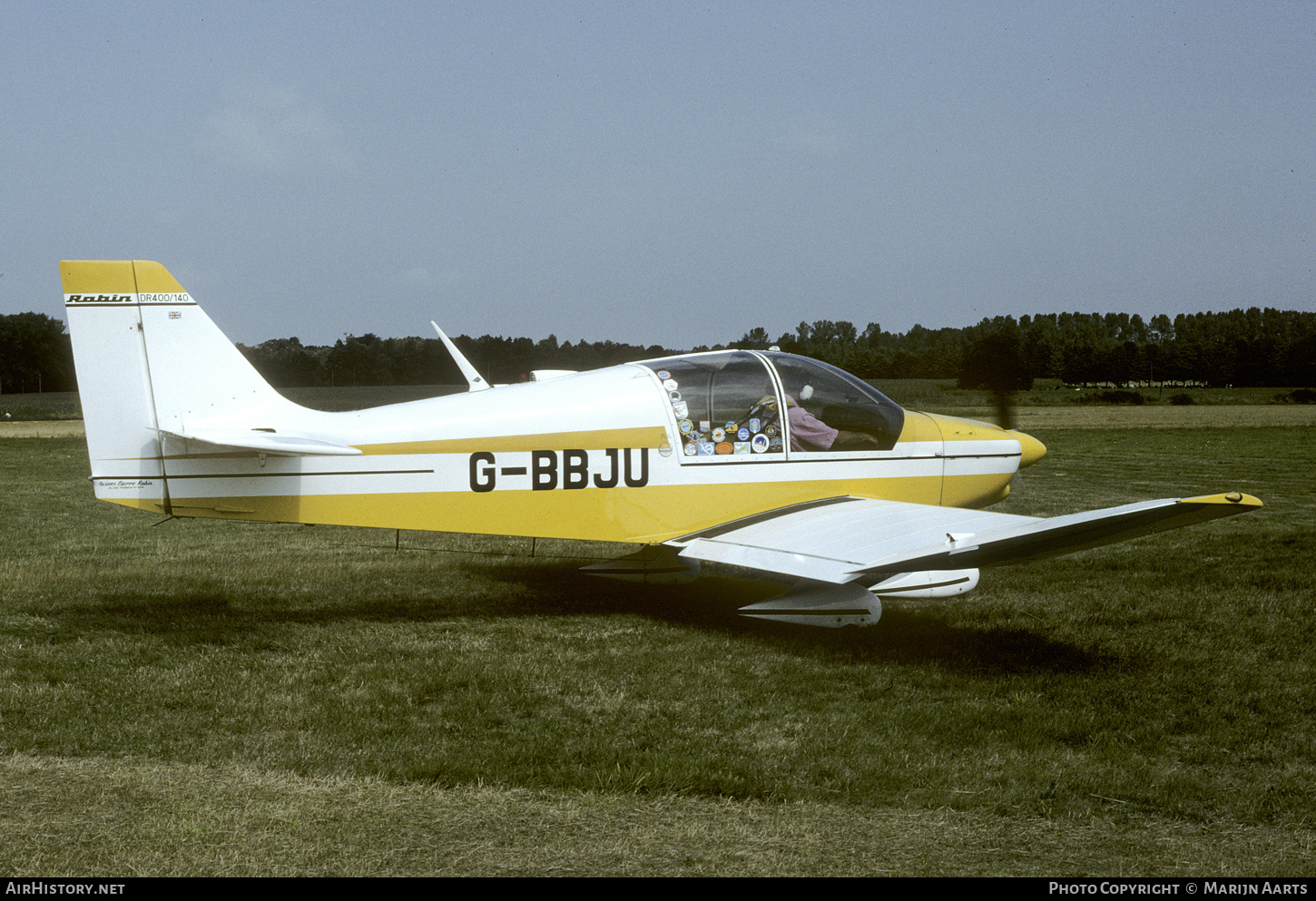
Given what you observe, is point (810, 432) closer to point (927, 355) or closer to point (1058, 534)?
point (1058, 534)

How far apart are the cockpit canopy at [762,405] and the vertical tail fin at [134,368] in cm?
326

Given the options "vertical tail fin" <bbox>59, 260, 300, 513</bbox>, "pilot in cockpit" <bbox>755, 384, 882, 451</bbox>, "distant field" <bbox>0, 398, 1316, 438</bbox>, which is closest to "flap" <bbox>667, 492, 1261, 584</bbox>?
"pilot in cockpit" <bbox>755, 384, 882, 451</bbox>

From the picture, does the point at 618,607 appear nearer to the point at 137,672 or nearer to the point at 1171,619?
the point at 137,672

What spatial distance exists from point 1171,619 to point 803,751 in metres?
4.04

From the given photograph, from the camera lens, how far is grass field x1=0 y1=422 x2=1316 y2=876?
3.59 meters

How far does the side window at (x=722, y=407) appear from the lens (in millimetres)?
7312

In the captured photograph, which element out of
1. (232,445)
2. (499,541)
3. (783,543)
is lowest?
(499,541)

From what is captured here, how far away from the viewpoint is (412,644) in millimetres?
6586

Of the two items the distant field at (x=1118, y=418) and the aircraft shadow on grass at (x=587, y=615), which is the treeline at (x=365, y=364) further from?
the aircraft shadow on grass at (x=587, y=615)

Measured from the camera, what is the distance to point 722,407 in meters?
7.35

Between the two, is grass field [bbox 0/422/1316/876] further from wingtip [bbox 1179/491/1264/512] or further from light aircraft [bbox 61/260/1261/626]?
wingtip [bbox 1179/491/1264/512]

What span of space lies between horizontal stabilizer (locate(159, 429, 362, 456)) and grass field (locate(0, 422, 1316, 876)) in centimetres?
128

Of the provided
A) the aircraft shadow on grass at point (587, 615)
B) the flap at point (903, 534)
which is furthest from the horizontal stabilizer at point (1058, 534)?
the aircraft shadow on grass at point (587, 615)

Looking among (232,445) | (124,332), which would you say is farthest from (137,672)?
(124,332)
